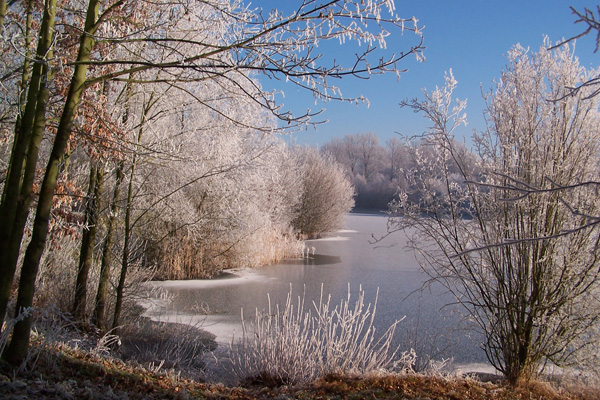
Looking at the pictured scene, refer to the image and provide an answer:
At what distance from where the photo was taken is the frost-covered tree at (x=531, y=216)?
431 centimetres

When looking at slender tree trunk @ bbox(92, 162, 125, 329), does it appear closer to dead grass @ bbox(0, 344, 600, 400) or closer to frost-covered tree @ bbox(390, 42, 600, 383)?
dead grass @ bbox(0, 344, 600, 400)

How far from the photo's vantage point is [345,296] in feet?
28.9

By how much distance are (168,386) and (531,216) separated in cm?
342

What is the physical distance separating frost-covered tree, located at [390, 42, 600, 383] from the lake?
64 cm

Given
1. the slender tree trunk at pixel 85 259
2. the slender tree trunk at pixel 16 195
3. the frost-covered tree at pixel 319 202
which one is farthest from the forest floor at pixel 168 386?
the frost-covered tree at pixel 319 202

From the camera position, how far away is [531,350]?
4418 millimetres

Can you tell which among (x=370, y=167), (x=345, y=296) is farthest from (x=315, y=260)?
(x=370, y=167)

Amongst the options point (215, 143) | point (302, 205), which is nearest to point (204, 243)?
point (215, 143)

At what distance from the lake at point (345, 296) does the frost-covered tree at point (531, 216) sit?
644mm

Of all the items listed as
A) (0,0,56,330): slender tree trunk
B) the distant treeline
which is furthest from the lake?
the distant treeline

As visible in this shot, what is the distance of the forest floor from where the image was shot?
259cm

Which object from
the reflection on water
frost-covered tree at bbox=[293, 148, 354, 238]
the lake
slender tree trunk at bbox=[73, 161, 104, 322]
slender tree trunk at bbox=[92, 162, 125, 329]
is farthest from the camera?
frost-covered tree at bbox=[293, 148, 354, 238]

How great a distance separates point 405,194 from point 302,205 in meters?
17.2

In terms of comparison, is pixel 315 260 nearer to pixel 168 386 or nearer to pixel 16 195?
pixel 168 386
